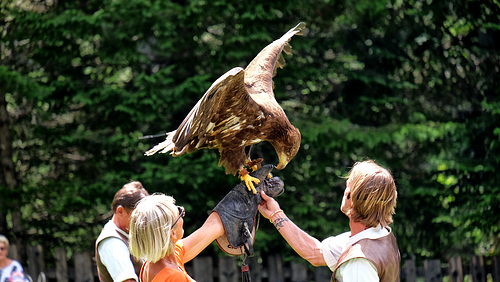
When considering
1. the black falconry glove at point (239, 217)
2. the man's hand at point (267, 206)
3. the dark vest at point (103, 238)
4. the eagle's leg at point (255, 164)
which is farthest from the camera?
the eagle's leg at point (255, 164)

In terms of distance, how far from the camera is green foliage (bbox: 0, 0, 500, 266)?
20.6ft

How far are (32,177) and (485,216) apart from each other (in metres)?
5.49

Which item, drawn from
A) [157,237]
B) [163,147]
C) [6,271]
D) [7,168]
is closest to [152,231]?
[157,237]

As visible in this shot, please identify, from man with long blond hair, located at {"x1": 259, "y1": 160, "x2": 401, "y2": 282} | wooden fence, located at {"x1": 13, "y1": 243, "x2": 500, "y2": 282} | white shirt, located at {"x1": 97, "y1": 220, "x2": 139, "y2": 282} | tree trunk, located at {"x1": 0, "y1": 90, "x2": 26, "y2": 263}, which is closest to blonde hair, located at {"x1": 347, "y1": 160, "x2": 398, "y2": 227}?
man with long blond hair, located at {"x1": 259, "y1": 160, "x2": 401, "y2": 282}

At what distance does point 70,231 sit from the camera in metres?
6.96

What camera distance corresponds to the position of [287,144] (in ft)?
10.9

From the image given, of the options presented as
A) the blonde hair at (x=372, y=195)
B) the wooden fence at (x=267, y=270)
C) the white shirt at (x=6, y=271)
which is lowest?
the wooden fence at (x=267, y=270)

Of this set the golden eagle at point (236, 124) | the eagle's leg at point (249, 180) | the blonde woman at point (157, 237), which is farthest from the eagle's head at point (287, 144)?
the blonde woman at point (157, 237)

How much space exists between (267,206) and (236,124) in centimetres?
48

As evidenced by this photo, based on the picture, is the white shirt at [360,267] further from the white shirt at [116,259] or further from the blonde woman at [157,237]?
the white shirt at [116,259]

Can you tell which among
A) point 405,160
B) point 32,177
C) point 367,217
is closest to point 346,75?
point 405,160

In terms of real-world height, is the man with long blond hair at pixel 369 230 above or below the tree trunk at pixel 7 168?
above

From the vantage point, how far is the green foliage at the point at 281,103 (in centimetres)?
629

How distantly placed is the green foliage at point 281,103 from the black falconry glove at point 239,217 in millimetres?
3235
